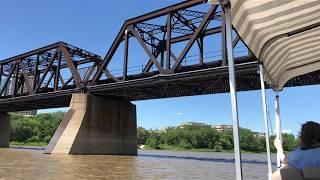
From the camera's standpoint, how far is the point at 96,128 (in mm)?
49406

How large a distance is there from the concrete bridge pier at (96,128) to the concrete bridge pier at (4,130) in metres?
36.4

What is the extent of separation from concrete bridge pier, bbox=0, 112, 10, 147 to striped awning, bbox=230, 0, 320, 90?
7974 cm

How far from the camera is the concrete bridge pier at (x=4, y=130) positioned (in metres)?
80.4

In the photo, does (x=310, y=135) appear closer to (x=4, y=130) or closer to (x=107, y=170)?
(x=107, y=170)

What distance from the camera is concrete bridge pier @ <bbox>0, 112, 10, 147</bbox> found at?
80438mm

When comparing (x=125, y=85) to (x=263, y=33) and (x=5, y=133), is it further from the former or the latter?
(x=5, y=133)

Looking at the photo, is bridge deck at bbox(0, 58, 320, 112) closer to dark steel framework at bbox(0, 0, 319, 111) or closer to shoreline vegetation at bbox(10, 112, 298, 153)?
dark steel framework at bbox(0, 0, 319, 111)

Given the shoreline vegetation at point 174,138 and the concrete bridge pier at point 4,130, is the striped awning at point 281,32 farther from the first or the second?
the shoreline vegetation at point 174,138

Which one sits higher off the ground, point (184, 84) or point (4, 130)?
point (184, 84)

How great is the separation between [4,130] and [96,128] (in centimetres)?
3975

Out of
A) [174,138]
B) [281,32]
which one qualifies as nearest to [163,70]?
[281,32]

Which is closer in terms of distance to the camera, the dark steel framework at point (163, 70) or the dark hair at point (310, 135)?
the dark hair at point (310, 135)

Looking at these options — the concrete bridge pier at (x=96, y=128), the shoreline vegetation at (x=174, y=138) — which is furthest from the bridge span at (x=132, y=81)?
the shoreline vegetation at (x=174, y=138)

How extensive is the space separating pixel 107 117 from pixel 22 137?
87.2 meters
